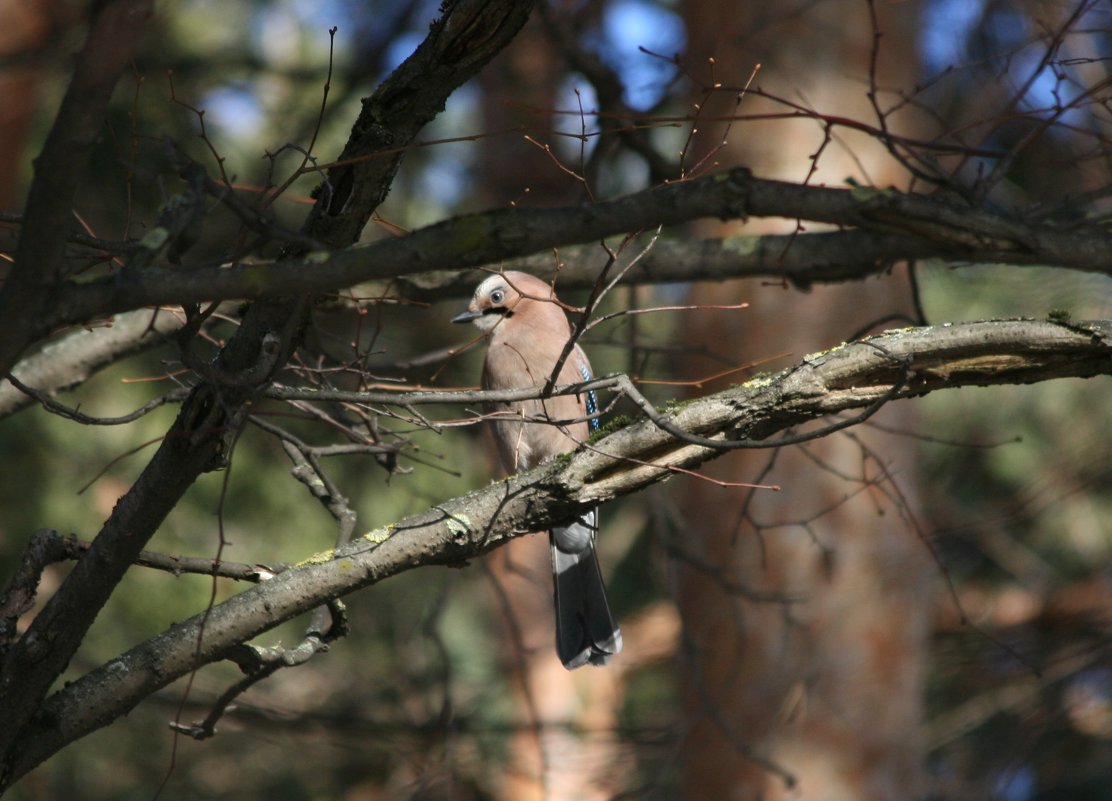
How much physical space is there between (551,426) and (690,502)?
1932mm

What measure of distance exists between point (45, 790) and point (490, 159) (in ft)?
20.0

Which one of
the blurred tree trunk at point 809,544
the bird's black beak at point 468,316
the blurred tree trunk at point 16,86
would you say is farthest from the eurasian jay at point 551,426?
the blurred tree trunk at point 16,86

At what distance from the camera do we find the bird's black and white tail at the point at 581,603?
14.6 feet

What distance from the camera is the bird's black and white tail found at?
175 inches

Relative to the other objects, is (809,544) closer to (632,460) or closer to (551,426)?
(551,426)

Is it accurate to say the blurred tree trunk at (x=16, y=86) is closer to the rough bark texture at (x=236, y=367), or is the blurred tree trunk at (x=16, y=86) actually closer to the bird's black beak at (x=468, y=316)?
the bird's black beak at (x=468, y=316)

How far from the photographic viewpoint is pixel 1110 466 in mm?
6383

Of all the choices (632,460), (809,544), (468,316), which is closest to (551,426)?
(468,316)

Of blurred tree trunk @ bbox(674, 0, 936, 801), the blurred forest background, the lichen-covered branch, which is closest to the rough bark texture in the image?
the lichen-covered branch

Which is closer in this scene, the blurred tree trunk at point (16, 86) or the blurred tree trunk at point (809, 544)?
the blurred tree trunk at point (809, 544)

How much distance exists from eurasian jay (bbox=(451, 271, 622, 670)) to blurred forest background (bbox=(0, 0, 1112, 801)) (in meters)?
0.25

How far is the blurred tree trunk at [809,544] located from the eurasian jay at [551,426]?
1101mm

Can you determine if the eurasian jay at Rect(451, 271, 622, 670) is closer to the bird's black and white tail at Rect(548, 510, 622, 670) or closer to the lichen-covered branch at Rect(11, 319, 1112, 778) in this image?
the bird's black and white tail at Rect(548, 510, 622, 670)

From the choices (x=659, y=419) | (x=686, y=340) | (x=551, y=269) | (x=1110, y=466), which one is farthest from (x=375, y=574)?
(x=1110, y=466)
